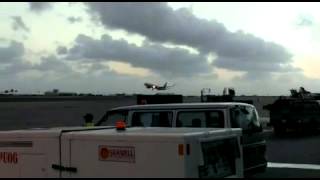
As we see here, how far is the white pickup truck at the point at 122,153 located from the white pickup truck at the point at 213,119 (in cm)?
358

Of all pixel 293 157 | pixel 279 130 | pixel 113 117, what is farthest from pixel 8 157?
pixel 279 130

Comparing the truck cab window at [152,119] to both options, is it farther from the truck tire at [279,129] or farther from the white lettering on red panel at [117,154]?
the truck tire at [279,129]

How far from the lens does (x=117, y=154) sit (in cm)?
648

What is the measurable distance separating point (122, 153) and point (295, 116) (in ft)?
78.5

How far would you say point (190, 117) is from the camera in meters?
11.1

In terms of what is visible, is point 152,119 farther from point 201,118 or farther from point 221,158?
point 221,158

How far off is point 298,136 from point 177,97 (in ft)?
22.8

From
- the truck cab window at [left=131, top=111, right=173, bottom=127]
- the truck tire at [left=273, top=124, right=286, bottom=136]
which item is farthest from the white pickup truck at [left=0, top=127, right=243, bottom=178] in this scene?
the truck tire at [left=273, top=124, right=286, bottom=136]

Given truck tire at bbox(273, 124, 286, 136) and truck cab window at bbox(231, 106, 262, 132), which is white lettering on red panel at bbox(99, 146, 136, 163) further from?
truck tire at bbox(273, 124, 286, 136)

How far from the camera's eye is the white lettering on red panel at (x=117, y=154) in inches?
252

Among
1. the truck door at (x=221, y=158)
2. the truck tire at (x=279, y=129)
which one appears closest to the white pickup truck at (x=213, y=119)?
the truck door at (x=221, y=158)

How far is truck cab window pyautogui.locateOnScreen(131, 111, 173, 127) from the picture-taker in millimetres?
11344

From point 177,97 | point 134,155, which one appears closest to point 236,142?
point 134,155

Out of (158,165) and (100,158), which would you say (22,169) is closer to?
(100,158)
